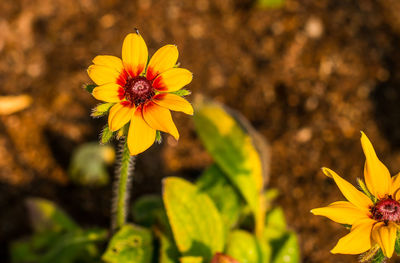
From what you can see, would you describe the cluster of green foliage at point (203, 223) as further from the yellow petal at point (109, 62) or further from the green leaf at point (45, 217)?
the yellow petal at point (109, 62)

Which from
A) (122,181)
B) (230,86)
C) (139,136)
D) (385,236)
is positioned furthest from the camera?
(230,86)

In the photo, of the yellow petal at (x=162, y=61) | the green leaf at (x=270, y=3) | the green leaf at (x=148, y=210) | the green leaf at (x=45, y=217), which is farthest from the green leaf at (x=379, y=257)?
the green leaf at (x=270, y=3)

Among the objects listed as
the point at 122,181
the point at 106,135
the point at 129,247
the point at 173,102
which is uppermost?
the point at 173,102

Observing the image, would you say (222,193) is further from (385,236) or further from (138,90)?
(385,236)

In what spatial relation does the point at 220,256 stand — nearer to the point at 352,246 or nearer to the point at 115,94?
the point at 352,246

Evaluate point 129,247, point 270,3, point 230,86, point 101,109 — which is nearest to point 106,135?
point 101,109

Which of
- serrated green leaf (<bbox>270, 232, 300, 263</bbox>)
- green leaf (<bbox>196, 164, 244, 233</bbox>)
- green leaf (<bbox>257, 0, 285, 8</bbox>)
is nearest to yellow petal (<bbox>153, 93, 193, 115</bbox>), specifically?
green leaf (<bbox>196, 164, 244, 233</bbox>)

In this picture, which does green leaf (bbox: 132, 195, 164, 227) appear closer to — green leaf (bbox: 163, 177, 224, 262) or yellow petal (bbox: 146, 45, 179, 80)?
green leaf (bbox: 163, 177, 224, 262)

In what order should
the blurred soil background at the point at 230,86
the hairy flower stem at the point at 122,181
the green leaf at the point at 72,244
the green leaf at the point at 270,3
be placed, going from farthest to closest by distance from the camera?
1. the green leaf at the point at 270,3
2. the blurred soil background at the point at 230,86
3. the green leaf at the point at 72,244
4. the hairy flower stem at the point at 122,181
